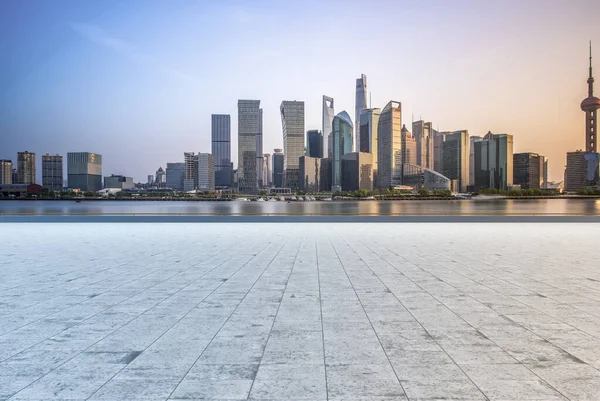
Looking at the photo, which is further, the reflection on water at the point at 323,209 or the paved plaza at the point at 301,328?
the reflection on water at the point at 323,209

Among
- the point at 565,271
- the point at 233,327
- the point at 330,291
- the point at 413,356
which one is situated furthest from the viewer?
the point at 565,271

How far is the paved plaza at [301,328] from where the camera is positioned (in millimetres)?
3994

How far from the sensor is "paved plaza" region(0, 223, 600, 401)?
3994 mm

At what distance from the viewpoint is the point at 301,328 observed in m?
5.69

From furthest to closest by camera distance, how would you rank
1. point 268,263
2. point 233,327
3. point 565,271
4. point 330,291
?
point 268,263
point 565,271
point 330,291
point 233,327

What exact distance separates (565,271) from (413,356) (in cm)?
745

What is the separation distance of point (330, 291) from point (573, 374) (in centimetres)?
434

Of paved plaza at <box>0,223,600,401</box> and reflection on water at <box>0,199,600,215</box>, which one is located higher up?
paved plaza at <box>0,223,600,401</box>

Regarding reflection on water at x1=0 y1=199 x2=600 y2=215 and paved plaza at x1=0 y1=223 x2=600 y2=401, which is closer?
paved plaza at x1=0 y1=223 x2=600 y2=401

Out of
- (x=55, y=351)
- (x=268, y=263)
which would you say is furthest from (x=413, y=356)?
(x=268, y=263)

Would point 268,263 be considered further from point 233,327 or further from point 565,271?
point 565,271

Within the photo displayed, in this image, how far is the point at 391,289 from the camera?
26.6 feet

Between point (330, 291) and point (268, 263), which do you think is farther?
point (268, 263)

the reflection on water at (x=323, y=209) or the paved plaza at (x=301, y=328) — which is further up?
the paved plaza at (x=301, y=328)
